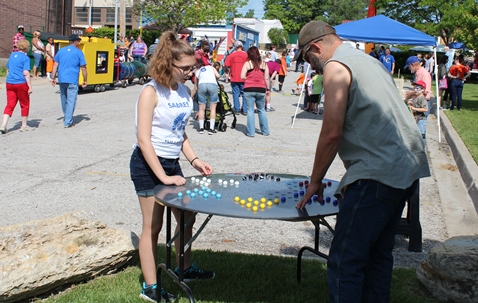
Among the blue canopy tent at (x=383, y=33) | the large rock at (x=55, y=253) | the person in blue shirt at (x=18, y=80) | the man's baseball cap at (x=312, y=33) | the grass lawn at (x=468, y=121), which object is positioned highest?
the blue canopy tent at (x=383, y=33)

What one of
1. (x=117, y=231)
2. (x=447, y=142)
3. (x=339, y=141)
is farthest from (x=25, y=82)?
(x=339, y=141)

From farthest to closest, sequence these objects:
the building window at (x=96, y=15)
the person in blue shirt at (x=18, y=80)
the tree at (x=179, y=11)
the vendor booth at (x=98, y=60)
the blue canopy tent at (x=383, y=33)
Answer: the building window at (x=96, y=15), the tree at (x=179, y=11), the vendor booth at (x=98, y=60), the blue canopy tent at (x=383, y=33), the person in blue shirt at (x=18, y=80)

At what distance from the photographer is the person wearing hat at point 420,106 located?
31.3ft

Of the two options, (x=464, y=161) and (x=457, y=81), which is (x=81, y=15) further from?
(x=464, y=161)

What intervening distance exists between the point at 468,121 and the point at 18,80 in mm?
11590

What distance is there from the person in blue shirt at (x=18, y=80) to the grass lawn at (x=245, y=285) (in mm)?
7815

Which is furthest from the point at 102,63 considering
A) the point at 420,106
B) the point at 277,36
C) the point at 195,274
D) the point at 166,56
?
the point at 277,36

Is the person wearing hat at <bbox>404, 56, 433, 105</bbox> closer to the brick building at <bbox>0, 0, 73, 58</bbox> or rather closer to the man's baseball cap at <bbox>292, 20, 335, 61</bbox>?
the man's baseball cap at <bbox>292, 20, 335, 61</bbox>

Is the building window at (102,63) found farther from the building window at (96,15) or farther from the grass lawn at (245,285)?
the building window at (96,15)

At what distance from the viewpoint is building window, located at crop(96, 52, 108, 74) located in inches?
780

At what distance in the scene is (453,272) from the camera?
4.35m

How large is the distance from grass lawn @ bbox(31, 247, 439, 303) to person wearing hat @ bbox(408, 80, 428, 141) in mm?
4987

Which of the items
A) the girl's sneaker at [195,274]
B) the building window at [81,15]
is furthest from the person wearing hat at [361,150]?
the building window at [81,15]

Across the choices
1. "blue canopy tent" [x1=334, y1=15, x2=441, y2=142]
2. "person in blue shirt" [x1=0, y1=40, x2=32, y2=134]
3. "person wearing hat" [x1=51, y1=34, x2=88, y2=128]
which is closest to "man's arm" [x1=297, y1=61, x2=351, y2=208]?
"person in blue shirt" [x1=0, y1=40, x2=32, y2=134]
